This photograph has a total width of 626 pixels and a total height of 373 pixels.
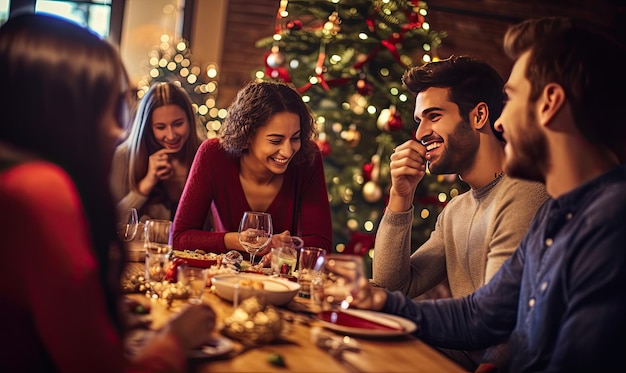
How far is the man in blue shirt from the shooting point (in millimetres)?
1257

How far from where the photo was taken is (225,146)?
3.11 meters

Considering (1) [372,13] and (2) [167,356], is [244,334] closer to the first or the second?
(2) [167,356]

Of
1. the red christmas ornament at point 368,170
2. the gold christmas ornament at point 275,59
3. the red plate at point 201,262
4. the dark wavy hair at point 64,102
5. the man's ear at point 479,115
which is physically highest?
the gold christmas ornament at point 275,59

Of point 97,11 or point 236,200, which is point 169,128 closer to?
point 236,200

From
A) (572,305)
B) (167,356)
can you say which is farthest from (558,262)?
(167,356)

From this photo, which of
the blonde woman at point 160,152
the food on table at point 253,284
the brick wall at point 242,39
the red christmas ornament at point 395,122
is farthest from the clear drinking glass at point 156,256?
the brick wall at point 242,39

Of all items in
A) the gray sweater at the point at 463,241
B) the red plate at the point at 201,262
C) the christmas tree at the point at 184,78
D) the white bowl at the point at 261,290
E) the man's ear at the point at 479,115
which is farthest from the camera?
the christmas tree at the point at 184,78

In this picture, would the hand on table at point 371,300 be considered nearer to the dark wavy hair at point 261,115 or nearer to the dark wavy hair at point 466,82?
the dark wavy hair at point 466,82

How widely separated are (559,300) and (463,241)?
934 mm

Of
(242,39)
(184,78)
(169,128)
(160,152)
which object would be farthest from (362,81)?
(242,39)

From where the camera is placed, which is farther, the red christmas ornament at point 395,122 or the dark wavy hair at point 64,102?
the red christmas ornament at point 395,122

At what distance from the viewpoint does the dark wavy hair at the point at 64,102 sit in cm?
94

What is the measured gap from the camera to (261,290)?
162 centimetres

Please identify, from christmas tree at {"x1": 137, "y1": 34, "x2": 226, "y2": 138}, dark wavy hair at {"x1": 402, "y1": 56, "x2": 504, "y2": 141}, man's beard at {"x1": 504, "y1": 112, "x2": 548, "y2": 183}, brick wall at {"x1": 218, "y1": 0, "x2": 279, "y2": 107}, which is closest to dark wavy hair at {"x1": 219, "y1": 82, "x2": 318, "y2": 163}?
dark wavy hair at {"x1": 402, "y1": 56, "x2": 504, "y2": 141}
